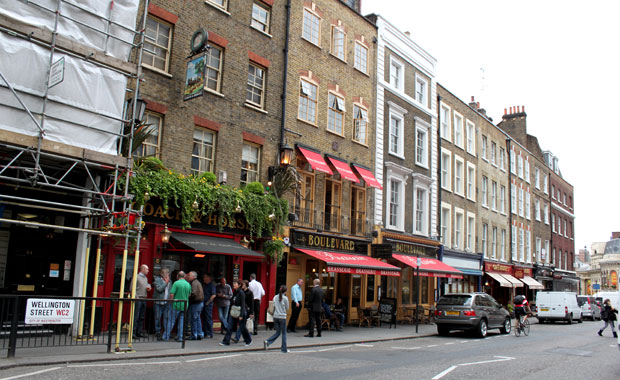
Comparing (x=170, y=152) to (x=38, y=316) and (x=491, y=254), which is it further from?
(x=491, y=254)

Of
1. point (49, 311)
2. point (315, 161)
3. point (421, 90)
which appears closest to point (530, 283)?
point (421, 90)

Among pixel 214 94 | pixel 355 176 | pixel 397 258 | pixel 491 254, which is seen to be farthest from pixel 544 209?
pixel 214 94

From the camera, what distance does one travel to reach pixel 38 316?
9.58 meters

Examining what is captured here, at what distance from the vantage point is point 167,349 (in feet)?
38.0

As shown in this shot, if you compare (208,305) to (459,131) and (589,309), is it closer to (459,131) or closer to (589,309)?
(459,131)

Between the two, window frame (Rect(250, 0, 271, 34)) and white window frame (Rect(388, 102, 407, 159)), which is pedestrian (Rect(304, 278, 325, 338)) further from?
white window frame (Rect(388, 102, 407, 159))

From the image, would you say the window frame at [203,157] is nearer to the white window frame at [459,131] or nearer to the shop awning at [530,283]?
the white window frame at [459,131]

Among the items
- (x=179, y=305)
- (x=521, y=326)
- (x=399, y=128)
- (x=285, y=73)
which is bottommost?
(x=521, y=326)

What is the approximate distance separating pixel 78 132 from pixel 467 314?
550 inches

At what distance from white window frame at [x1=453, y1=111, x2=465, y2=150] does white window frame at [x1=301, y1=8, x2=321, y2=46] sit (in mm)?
13788

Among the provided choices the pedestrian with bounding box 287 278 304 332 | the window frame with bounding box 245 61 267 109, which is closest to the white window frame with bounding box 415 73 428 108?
the window frame with bounding box 245 61 267 109

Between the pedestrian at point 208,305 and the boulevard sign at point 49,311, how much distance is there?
4.92m

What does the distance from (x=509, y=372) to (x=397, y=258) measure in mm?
12968

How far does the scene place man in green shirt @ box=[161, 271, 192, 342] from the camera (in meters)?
12.2
